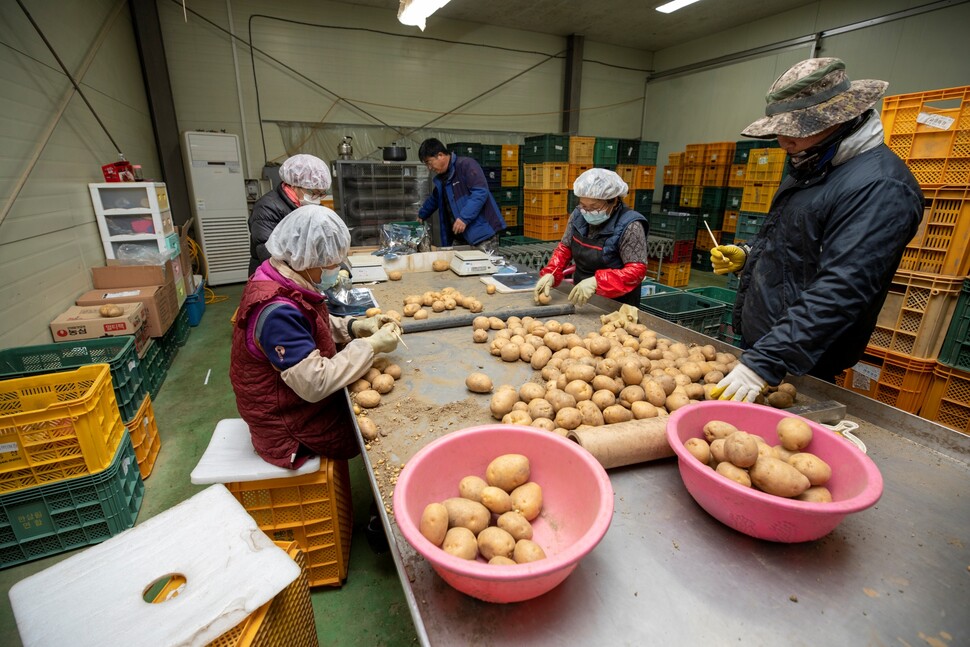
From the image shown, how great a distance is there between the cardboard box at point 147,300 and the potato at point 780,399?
4.18 metres

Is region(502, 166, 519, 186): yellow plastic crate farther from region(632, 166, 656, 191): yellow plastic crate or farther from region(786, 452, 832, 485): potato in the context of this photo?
region(786, 452, 832, 485): potato

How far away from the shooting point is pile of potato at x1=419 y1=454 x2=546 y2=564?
885 millimetres

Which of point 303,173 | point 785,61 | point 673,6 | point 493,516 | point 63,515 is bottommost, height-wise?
point 63,515

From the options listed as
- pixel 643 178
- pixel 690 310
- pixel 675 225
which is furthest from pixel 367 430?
pixel 643 178

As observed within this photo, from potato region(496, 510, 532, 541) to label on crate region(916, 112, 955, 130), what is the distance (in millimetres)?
3428

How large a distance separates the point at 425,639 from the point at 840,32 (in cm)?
965

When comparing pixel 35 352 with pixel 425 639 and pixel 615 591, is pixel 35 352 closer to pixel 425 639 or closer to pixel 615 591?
pixel 425 639

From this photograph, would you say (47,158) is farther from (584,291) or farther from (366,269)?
(584,291)

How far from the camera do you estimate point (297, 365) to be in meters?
1.54

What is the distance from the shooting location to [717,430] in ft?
3.75

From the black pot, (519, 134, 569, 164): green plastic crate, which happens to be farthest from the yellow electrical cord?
(519, 134, 569, 164): green plastic crate

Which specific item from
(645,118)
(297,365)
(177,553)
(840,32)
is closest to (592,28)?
(645,118)

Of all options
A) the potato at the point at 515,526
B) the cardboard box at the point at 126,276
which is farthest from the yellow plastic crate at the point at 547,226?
the potato at the point at 515,526

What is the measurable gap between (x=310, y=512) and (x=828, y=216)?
7.49ft
